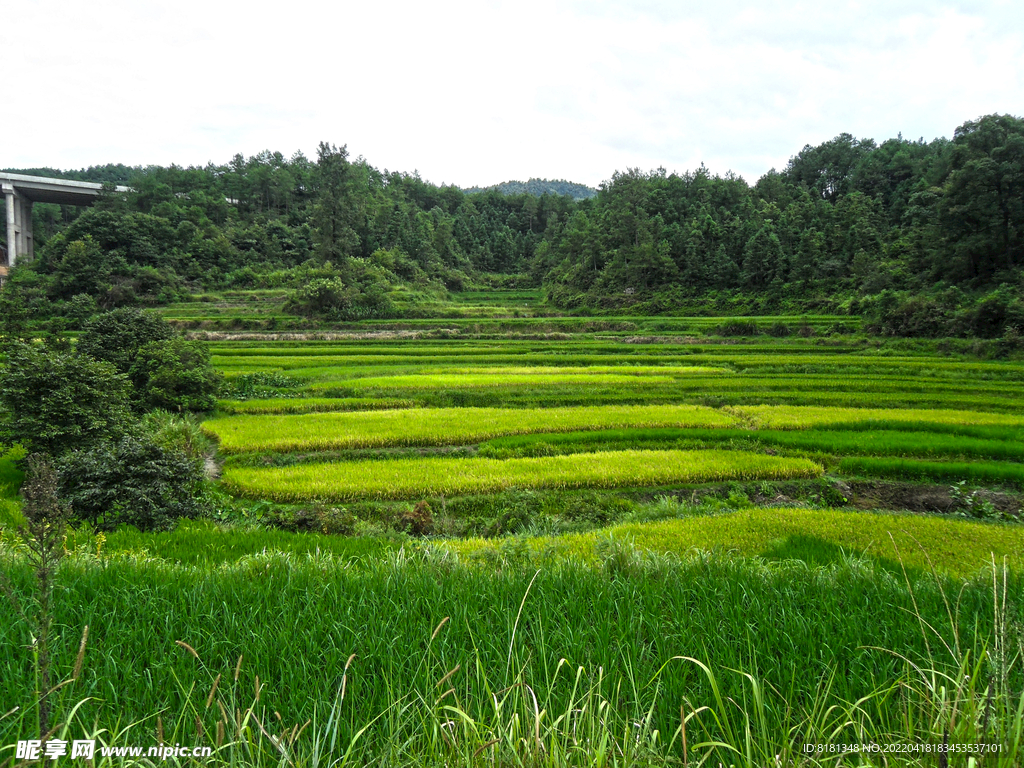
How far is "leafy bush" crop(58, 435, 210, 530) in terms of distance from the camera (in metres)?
7.80

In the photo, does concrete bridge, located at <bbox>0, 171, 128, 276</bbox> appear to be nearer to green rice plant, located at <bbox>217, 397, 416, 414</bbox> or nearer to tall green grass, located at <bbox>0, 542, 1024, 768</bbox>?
green rice plant, located at <bbox>217, 397, 416, 414</bbox>

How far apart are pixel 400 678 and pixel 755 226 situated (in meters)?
63.2

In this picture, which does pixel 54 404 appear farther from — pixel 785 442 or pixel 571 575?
pixel 785 442

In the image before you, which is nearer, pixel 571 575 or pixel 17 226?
pixel 571 575

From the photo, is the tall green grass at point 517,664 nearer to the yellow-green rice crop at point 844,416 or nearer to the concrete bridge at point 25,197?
the yellow-green rice crop at point 844,416

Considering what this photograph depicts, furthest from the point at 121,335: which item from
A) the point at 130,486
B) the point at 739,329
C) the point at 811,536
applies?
the point at 739,329

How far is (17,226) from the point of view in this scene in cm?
6084

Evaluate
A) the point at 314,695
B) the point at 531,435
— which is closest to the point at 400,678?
the point at 314,695

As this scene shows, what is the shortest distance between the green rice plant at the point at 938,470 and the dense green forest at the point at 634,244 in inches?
865

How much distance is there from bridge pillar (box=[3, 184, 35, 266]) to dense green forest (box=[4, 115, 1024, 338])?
880 centimetres

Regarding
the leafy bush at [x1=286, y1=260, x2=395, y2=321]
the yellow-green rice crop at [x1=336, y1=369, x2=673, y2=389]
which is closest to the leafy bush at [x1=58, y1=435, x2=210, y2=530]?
the yellow-green rice crop at [x1=336, y1=369, x2=673, y2=389]

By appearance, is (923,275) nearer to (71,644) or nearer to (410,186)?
(71,644)

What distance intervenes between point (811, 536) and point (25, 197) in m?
91.8

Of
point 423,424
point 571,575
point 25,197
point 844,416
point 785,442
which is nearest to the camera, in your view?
point 571,575
